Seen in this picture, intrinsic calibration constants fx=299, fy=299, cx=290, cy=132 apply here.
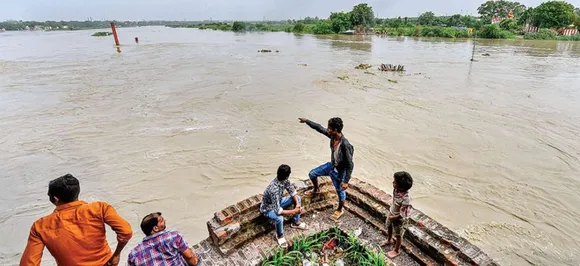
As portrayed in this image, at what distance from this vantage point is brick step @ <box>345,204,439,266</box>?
3.21m

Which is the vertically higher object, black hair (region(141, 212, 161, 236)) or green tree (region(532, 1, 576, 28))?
green tree (region(532, 1, 576, 28))

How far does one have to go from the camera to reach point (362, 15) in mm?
57906

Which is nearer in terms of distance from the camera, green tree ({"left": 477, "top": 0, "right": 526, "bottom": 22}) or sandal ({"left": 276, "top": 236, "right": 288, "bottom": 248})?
sandal ({"left": 276, "top": 236, "right": 288, "bottom": 248})

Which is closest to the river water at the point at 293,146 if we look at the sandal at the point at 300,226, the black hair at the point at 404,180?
the sandal at the point at 300,226

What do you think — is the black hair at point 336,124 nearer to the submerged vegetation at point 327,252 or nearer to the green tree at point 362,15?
the submerged vegetation at point 327,252

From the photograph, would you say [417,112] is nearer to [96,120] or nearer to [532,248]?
[532,248]

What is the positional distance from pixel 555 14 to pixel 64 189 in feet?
213

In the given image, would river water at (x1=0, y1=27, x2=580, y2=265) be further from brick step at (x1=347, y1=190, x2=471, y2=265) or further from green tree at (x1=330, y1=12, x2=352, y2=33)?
green tree at (x1=330, y1=12, x2=352, y2=33)

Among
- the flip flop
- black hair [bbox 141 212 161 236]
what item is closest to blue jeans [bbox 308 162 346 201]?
the flip flop

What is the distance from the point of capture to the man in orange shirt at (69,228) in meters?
2.15

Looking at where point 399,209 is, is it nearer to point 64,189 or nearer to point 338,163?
point 338,163

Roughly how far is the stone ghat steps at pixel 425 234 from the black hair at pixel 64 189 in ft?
10.0

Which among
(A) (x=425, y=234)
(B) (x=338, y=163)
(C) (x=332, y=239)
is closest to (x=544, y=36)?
(A) (x=425, y=234)

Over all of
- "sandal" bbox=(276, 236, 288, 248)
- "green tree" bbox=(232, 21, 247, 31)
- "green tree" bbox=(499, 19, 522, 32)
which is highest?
"green tree" bbox=(232, 21, 247, 31)
